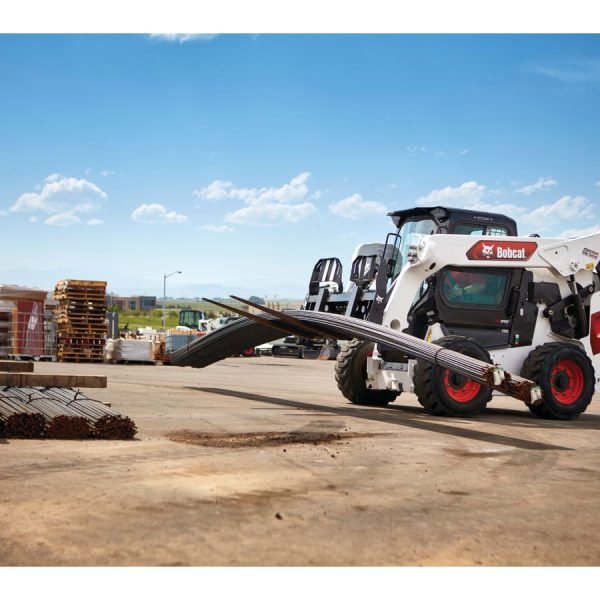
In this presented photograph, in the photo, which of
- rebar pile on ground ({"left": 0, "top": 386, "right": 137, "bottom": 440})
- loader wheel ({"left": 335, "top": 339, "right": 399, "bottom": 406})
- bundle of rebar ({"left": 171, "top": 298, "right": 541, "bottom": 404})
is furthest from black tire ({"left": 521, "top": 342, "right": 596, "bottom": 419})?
rebar pile on ground ({"left": 0, "top": 386, "right": 137, "bottom": 440})

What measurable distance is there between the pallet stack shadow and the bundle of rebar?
42.7ft

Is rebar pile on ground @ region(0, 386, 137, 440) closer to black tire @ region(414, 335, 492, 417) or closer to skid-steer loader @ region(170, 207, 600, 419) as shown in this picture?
skid-steer loader @ region(170, 207, 600, 419)

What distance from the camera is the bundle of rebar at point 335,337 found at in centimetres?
1190

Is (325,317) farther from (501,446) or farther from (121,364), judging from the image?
(121,364)

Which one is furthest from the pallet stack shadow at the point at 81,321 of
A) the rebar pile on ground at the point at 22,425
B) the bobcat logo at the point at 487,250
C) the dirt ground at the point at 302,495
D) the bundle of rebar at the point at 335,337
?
the rebar pile on ground at the point at 22,425

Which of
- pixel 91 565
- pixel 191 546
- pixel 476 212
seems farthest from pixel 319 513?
pixel 476 212

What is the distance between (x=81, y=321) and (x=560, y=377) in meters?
20.4

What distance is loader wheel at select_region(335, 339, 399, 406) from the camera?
52.7ft

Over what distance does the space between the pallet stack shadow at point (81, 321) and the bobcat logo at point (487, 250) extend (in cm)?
1921

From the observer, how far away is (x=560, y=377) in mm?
Answer: 14984

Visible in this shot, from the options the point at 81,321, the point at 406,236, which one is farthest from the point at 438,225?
the point at 81,321

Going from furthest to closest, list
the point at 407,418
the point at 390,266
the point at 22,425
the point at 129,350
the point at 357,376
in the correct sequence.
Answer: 1. the point at 129,350
2. the point at 357,376
3. the point at 390,266
4. the point at 407,418
5. the point at 22,425

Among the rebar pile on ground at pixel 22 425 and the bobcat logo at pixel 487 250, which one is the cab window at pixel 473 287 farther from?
the rebar pile on ground at pixel 22 425

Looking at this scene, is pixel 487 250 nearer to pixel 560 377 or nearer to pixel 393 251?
pixel 393 251
